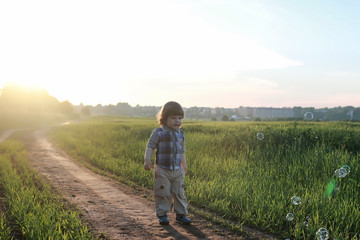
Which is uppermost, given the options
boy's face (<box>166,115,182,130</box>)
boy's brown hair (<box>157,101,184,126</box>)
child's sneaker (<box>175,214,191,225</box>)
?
boy's brown hair (<box>157,101,184,126</box>)

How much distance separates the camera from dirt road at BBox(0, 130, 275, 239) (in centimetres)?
441

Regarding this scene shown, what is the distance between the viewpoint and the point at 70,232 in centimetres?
433

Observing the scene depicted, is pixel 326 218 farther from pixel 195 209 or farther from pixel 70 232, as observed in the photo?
pixel 70 232

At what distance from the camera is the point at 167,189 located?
4.78 m

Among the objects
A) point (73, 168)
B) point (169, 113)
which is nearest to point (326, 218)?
point (169, 113)

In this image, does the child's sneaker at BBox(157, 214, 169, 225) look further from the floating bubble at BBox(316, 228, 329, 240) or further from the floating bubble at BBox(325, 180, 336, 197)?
the floating bubble at BBox(325, 180, 336, 197)

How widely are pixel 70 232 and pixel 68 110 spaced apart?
10089cm

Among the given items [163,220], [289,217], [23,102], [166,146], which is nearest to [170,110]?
[166,146]

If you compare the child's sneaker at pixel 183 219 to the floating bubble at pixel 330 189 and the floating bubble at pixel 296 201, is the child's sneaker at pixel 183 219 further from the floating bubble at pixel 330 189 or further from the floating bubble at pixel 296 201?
the floating bubble at pixel 330 189

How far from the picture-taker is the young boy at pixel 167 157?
186 inches

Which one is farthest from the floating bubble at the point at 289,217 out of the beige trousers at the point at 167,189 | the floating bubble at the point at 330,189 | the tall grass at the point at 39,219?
the tall grass at the point at 39,219

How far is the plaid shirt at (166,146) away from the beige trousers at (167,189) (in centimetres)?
12

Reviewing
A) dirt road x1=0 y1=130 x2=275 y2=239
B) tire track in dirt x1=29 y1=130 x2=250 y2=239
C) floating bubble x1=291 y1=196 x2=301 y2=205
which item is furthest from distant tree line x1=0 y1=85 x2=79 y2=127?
floating bubble x1=291 y1=196 x2=301 y2=205

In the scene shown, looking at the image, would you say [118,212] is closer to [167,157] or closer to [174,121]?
[167,157]
